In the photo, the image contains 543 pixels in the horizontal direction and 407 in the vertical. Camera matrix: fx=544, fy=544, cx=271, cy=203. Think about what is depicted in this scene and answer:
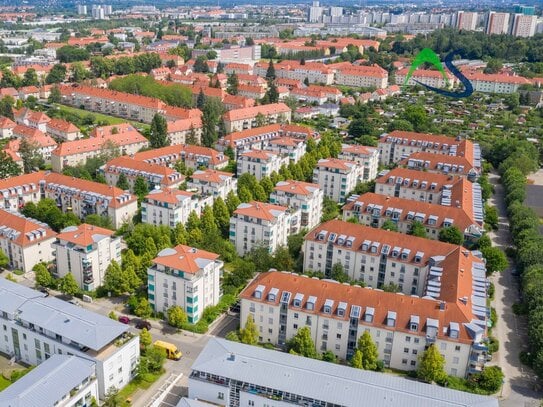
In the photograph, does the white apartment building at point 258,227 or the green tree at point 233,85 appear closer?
the white apartment building at point 258,227

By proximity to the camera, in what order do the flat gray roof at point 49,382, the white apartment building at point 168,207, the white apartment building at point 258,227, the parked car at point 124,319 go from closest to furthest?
the flat gray roof at point 49,382 → the parked car at point 124,319 → the white apartment building at point 258,227 → the white apartment building at point 168,207

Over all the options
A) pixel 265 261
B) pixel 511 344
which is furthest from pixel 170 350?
pixel 511 344

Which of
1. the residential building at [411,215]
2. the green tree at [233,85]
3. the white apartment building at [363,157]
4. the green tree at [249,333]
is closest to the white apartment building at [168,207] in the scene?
the residential building at [411,215]

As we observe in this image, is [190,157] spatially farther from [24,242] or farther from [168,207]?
[24,242]

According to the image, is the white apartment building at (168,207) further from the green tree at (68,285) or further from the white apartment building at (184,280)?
the green tree at (68,285)

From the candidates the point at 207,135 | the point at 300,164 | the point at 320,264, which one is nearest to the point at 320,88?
the point at 207,135

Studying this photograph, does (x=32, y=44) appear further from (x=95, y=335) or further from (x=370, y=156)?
(x=95, y=335)

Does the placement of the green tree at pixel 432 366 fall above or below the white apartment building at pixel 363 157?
below
